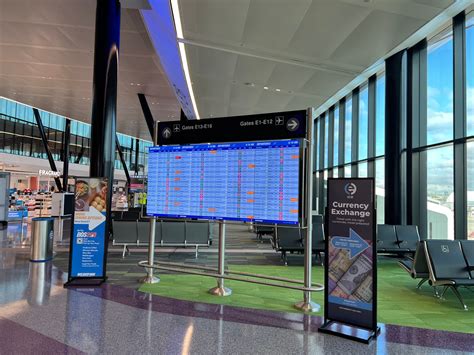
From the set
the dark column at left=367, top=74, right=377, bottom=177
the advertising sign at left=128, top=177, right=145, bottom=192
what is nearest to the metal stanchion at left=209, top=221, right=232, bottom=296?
the dark column at left=367, top=74, right=377, bottom=177

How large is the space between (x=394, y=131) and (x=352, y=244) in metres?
6.78

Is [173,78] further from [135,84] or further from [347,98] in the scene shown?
[347,98]

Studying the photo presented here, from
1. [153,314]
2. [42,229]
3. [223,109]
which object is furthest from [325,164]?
[153,314]

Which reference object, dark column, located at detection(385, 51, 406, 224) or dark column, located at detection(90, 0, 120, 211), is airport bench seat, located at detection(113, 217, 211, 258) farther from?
dark column, located at detection(385, 51, 406, 224)

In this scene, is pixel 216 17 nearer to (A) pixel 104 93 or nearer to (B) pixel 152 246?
(A) pixel 104 93

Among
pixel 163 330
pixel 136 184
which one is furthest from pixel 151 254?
pixel 136 184

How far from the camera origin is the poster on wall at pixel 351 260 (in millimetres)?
3520

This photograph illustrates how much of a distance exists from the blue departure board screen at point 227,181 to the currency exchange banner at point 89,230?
2.72ft

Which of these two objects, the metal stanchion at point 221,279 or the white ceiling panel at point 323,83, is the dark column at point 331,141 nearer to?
the white ceiling panel at point 323,83

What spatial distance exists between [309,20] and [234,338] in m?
6.47

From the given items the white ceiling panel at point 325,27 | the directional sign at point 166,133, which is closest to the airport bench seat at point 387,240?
the white ceiling panel at point 325,27

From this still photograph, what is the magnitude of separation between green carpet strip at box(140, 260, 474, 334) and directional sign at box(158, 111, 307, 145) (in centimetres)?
228

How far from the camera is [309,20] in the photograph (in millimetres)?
7371

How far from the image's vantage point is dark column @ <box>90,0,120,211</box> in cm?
632
